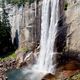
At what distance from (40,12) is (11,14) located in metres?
13.4

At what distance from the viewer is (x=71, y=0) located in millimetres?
30234

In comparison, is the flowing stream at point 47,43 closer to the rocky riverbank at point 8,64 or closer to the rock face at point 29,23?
the rock face at point 29,23

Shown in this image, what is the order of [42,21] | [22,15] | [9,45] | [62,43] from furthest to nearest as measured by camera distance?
[9,45], [22,15], [42,21], [62,43]

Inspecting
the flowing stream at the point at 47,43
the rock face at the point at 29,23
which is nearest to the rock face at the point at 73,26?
the flowing stream at the point at 47,43

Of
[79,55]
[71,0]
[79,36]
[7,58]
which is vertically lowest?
[7,58]

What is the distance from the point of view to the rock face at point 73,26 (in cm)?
2767

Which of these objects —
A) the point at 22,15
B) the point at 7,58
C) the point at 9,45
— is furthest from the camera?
the point at 9,45

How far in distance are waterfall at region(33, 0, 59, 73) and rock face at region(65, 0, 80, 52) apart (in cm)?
240

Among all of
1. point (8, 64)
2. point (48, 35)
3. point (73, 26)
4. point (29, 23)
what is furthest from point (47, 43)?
point (8, 64)

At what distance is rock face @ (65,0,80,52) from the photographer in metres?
27.7

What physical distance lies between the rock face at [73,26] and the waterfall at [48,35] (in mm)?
2402

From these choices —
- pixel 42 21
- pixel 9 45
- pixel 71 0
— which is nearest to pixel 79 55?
pixel 71 0

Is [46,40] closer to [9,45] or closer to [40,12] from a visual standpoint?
[40,12]

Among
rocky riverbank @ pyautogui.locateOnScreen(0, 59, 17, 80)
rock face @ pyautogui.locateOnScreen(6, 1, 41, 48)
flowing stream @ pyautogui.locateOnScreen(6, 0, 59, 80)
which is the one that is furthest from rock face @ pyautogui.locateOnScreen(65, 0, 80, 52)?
rocky riverbank @ pyautogui.locateOnScreen(0, 59, 17, 80)
